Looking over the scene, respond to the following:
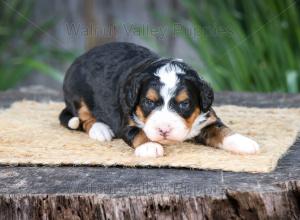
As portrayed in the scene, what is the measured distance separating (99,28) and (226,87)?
1.96m

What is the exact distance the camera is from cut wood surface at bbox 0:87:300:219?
3201 mm

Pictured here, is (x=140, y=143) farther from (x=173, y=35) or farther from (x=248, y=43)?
(x=173, y=35)

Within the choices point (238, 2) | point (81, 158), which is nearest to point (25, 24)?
point (238, 2)

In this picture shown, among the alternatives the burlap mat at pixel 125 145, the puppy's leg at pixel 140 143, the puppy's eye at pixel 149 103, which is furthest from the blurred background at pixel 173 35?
the puppy's eye at pixel 149 103

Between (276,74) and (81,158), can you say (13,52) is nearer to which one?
(276,74)

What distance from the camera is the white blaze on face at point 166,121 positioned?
392 centimetres

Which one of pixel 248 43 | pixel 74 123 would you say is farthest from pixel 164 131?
pixel 248 43

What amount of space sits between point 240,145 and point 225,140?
129mm

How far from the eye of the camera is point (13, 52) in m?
9.15

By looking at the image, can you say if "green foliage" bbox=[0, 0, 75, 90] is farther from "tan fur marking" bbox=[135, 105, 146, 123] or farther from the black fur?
"tan fur marking" bbox=[135, 105, 146, 123]

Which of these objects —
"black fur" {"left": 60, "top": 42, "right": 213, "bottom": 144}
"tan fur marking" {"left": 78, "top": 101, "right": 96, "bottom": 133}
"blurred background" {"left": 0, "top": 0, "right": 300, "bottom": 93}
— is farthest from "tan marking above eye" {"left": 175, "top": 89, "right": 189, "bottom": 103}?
"blurred background" {"left": 0, "top": 0, "right": 300, "bottom": 93}

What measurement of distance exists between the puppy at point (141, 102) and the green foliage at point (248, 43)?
112 inches

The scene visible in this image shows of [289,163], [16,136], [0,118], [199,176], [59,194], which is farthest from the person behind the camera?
[0,118]

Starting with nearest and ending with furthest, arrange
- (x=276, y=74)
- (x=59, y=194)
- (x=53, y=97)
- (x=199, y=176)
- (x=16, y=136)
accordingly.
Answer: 1. (x=59, y=194)
2. (x=199, y=176)
3. (x=16, y=136)
4. (x=53, y=97)
5. (x=276, y=74)
